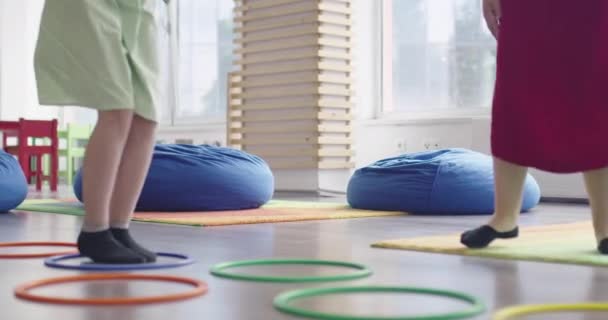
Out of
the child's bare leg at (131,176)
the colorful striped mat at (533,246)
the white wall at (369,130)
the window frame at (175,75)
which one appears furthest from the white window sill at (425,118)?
the child's bare leg at (131,176)

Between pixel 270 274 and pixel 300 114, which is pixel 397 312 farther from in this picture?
pixel 300 114

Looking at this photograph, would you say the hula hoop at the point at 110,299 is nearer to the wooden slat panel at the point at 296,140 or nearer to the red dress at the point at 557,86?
the red dress at the point at 557,86

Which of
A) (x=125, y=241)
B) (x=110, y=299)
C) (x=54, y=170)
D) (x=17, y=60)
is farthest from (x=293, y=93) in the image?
(x=110, y=299)

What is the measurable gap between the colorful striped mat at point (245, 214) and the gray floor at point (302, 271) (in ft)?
0.51

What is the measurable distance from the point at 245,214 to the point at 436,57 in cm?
291

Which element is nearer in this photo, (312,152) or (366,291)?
(366,291)

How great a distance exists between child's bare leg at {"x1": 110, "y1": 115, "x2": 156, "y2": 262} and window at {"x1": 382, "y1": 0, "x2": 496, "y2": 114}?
4.08 meters

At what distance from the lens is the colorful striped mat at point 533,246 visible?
89.4 inches

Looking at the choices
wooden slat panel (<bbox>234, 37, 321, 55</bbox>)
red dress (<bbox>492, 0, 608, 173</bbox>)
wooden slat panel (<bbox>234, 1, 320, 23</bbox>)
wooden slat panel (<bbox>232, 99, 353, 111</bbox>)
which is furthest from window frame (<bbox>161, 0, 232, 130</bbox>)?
red dress (<bbox>492, 0, 608, 173</bbox>)

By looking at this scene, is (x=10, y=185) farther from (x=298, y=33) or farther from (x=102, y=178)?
(x=298, y=33)

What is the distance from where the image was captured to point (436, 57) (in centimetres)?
634

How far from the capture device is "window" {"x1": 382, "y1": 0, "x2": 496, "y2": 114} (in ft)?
19.9

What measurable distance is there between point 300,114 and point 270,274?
4.58m

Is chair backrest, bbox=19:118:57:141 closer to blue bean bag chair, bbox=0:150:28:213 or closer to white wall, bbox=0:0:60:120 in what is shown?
white wall, bbox=0:0:60:120
